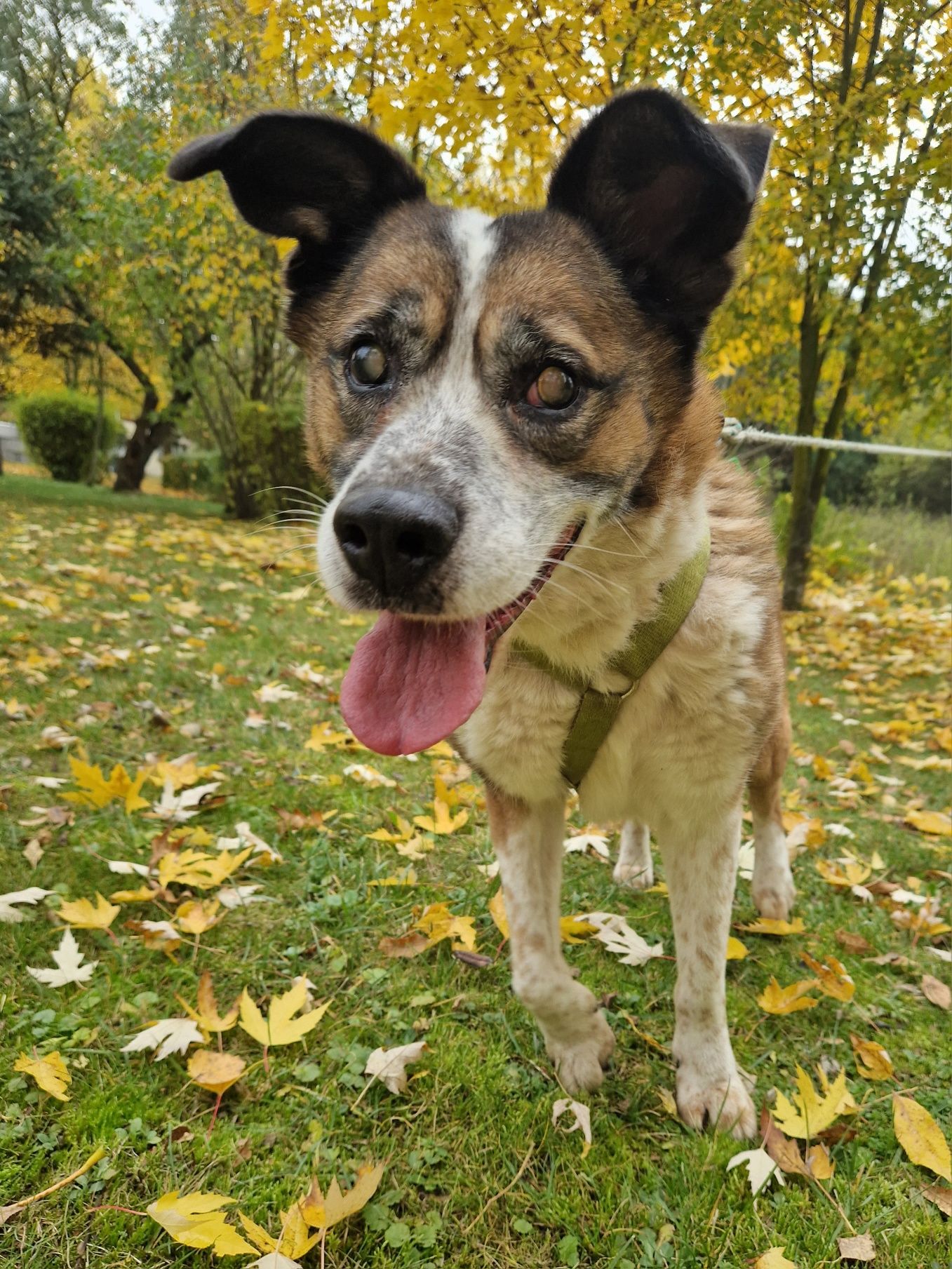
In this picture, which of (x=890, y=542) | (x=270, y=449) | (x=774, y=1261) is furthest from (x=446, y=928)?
(x=270, y=449)

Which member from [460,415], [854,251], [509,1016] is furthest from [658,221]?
[854,251]

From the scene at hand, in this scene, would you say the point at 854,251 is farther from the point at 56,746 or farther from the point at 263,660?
the point at 56,746

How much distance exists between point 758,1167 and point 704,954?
0.44 m

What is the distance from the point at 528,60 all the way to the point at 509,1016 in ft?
19.2

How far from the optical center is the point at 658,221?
1.88m

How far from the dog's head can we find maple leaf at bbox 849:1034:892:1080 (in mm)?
1485

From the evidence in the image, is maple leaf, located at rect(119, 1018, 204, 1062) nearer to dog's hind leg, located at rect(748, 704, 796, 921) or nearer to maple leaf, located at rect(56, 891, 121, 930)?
maple leaf, located at rect(56, 891, 121, 930)

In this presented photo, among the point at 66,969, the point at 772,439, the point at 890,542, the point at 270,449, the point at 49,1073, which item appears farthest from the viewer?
the point at 270,449

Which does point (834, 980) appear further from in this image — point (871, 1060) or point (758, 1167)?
point (758, 1167)

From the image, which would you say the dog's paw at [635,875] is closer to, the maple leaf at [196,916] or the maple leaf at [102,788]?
the maple leaf at [196,916]

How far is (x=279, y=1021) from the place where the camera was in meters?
2.00

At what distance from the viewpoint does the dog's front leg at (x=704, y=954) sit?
1.95 m

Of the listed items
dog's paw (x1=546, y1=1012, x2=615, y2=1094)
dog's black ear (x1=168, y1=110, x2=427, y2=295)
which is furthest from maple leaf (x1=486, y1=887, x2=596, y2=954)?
dog's black ear (x1=168, y1=110, x2=427, y2=295)

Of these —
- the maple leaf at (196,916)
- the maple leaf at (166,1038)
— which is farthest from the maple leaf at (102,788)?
the maple leaf at (166,1038)
